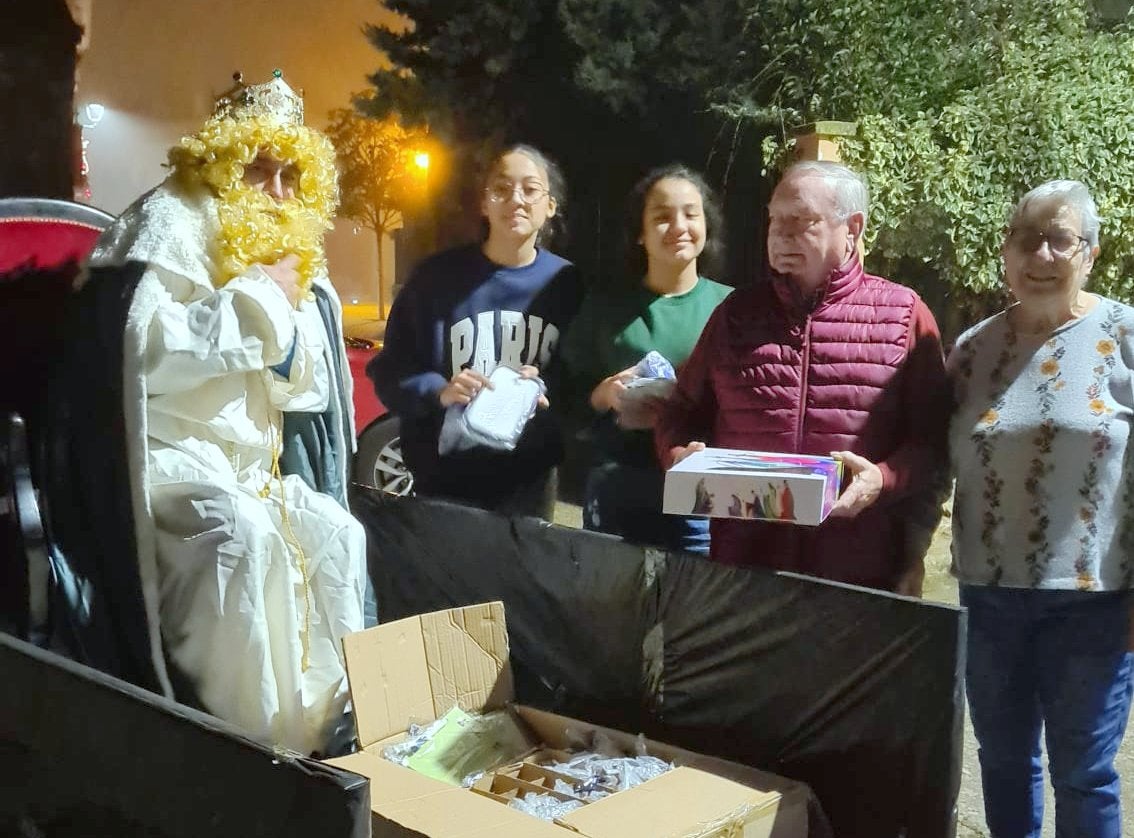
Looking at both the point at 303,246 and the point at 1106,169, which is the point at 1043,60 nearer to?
the point at 1106,169

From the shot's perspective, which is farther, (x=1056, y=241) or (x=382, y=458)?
(x=382, y=458)

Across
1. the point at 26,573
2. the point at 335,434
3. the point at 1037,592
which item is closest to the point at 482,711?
the point at 335,434

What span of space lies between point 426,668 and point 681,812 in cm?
68

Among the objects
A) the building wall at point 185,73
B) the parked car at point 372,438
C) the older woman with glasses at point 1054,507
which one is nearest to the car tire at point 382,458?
the parked car at point 372,438

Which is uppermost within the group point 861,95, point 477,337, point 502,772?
point 861,95

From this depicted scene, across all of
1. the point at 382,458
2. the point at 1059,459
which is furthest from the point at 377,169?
the point at 1059,459

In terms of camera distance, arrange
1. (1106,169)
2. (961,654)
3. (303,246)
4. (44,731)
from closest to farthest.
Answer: (44,731) < (961,654) < (303,246) < (1106,169)

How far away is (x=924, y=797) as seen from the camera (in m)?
1.73

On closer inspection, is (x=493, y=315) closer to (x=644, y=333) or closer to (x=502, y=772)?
(x=644, y=333)

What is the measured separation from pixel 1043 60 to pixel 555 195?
2.47m

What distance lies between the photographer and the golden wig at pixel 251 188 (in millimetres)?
2045

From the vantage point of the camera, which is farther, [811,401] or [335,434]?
[335,434]

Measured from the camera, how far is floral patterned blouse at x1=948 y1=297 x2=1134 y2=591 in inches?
66.1

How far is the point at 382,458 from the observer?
135 inches
